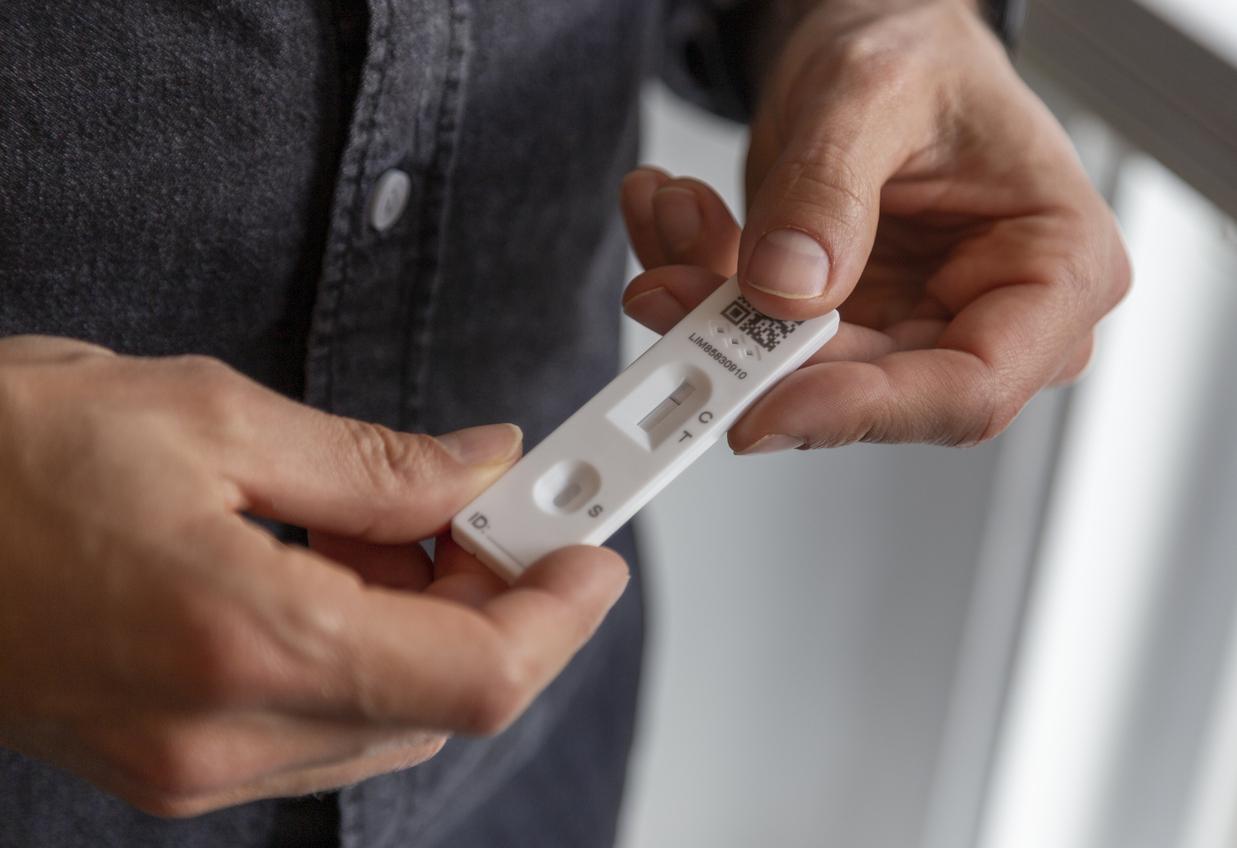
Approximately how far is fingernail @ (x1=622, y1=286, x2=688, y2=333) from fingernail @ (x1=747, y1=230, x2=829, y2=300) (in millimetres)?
56

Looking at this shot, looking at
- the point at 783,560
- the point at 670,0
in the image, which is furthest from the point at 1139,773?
the point at 670,0

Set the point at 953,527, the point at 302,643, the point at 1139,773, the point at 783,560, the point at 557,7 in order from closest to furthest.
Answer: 1. the point at 302,643
2. the point at 557,7
3. the point at 1139,773
4. the point at 953,527
5. the point at 783,560

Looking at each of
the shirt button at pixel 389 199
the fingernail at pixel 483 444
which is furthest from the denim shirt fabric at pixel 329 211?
the fingernail at pixel 483 444

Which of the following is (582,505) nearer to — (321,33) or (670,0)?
(321,33)

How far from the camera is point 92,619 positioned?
29cm

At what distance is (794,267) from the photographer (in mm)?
402

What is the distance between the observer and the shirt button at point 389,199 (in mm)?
427

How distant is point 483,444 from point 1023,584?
2.13ft

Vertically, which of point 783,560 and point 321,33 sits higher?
point 321,33

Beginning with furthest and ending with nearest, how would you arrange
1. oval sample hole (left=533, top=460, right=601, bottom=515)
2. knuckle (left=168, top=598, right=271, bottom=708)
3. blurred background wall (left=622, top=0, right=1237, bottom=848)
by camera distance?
blurred background wall (left=622, top=0, right=1237, bottom=848) → oval sample hole (left=533, top=460, right=601, bottom=515) → knuckle (left=168, top=598, right=271, bottom=708)

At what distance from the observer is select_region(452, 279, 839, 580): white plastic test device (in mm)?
372

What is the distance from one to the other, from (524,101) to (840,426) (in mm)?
207

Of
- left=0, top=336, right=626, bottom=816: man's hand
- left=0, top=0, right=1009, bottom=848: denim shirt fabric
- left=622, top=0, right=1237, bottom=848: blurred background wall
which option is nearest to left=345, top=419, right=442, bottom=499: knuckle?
left=0, top=336, right=626, bottom=816: man's hand

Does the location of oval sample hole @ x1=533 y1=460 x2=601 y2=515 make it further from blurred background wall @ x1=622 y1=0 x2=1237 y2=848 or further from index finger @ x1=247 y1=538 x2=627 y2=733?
blurred background wall @ x1=622 y1=0 x2=1237 y2=848
